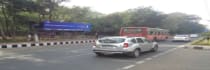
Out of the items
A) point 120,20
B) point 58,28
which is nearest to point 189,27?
point 120,20

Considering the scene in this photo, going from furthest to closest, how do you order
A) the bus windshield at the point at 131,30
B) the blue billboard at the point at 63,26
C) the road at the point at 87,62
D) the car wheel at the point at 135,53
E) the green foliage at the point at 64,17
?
the bus windshield at the point at 131,30, the blue billboard at the point at 63,26, the green foliage at the point at 64,17, the car wheel at the point at 135,53, the road at the point at 87,62

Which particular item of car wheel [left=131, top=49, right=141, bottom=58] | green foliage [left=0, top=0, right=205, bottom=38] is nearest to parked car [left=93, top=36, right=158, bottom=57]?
car wheel [left=131, top=49, right=141, bottom=58]

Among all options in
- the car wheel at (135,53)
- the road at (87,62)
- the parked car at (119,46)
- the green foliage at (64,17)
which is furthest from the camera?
the green foliage at (64,17)

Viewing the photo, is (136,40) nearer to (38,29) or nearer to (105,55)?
(105,55)

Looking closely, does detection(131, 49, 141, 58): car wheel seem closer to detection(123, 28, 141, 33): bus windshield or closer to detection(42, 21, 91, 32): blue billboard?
detection(42, 21, 91, 32): blue billboard

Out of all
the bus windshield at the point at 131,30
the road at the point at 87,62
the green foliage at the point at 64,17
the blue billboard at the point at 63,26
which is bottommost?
the road at the point at 87,62

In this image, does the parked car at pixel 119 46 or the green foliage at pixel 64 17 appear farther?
the green foliage at pixel 64 17

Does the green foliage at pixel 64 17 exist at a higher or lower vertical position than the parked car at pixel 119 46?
higher

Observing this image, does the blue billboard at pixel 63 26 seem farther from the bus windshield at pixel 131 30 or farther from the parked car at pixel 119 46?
the parked car at pixel 119 46

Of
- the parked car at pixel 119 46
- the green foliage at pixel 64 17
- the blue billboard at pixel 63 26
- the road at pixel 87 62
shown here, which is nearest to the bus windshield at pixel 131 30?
the blue billboard at pixel 63 26

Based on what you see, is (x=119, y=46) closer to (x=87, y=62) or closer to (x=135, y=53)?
(x=135, y=53)

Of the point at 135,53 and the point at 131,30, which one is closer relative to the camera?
the point at 135,53

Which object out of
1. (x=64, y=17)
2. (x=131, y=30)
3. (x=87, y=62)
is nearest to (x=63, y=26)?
(x=131, y=30)

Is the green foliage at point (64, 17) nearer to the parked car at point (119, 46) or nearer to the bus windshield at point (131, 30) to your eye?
the bus windshield at point (131, 30)
